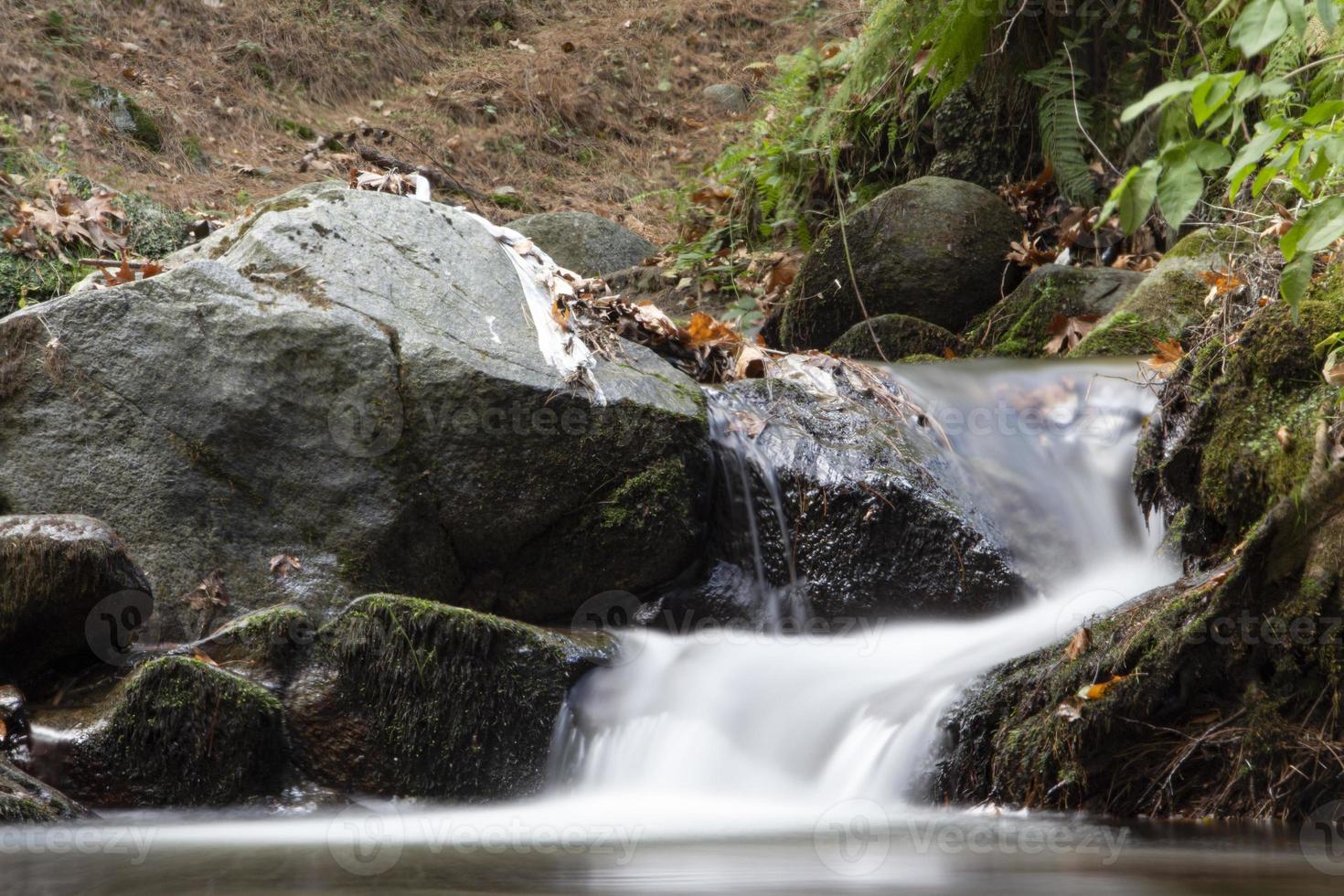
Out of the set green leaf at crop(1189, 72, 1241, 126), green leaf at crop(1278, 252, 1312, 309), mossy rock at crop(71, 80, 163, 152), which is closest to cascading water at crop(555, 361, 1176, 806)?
green leaf at crop(1278, 252, 1312, 309)

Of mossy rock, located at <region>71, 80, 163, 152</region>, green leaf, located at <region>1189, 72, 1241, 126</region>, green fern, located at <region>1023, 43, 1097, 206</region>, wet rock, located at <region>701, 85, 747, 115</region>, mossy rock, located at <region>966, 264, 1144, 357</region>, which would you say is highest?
wet rock, located at <region>701, 85, 747, 115</region>

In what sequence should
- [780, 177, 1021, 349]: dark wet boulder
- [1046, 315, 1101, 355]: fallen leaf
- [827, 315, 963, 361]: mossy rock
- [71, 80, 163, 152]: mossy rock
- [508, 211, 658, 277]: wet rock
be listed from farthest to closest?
[71, 80, 163, 152]: mossy rock
[508, 211, 658, 277]: wet rock
[780, 177, 1021, 349]: dark wet boulder
[827, 315, 963, 361]: mossy rock
[1046, 315, 1101, 355]: fallen leaf

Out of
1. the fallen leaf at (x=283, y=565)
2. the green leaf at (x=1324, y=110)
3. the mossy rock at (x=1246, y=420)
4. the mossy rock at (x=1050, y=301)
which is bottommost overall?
the fallen leaf at (x=283, y=565)

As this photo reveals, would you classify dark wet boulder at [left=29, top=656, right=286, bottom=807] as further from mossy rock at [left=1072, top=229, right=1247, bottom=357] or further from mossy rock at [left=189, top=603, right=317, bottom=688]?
mossy rock at [left=1072, top=229, right=1247, bottom=357]

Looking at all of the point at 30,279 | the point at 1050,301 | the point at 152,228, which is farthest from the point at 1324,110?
the point at 152,228

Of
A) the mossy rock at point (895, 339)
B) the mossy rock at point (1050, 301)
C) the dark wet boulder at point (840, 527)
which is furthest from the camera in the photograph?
the mossy rock at point (895, 339)

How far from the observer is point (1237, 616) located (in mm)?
2771

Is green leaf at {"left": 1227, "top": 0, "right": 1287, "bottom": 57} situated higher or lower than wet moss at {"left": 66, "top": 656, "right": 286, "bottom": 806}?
higher

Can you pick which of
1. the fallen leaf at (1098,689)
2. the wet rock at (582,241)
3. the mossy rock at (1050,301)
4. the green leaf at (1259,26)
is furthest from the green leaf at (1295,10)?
the wet rock at (582,241)

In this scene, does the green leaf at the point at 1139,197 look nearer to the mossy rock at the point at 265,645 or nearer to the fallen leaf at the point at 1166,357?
the mossy rock at the point at 265,645

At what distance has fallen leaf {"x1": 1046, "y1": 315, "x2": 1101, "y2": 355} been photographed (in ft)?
19.5

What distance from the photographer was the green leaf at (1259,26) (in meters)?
1.33

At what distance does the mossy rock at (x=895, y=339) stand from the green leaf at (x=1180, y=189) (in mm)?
4717

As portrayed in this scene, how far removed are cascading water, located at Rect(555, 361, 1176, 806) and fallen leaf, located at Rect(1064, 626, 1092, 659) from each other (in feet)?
1.30
